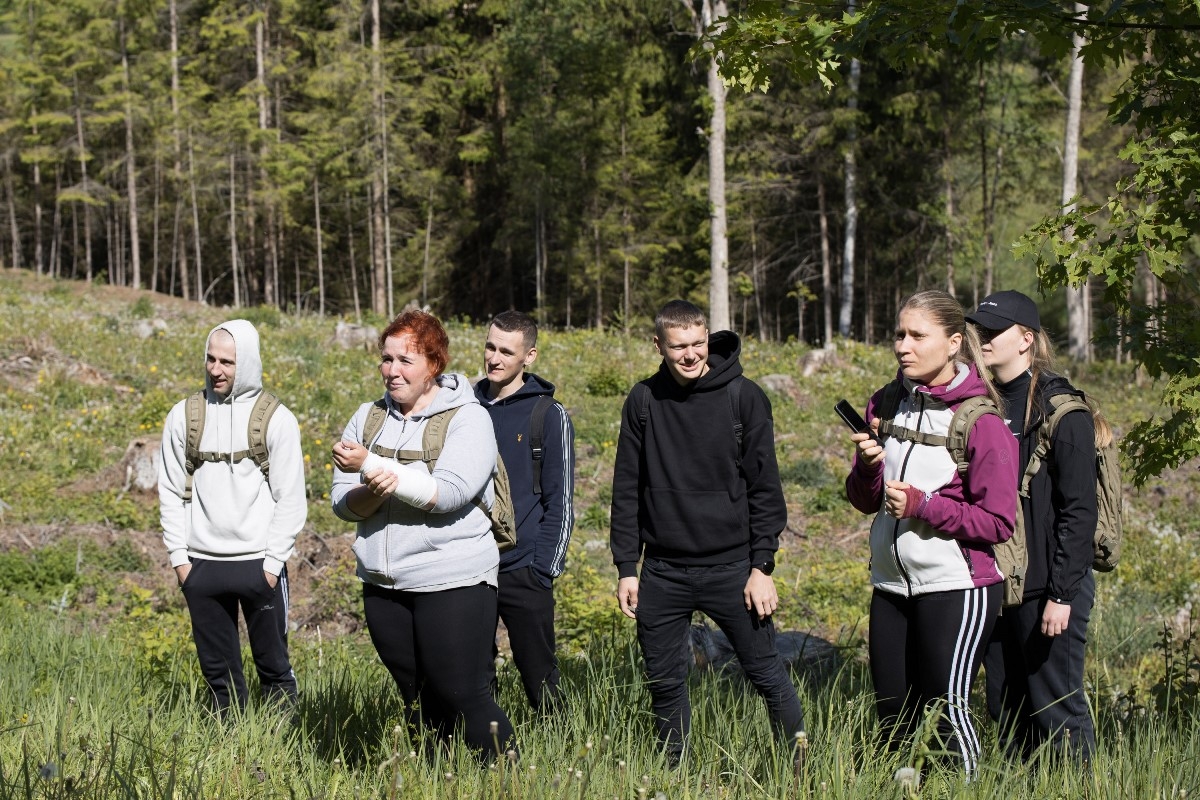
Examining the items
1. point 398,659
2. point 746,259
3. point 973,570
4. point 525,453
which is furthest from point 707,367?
point 746,259

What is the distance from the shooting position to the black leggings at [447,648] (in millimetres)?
3479

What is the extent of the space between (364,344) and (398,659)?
1322 cm

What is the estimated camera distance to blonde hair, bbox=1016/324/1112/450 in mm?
3822

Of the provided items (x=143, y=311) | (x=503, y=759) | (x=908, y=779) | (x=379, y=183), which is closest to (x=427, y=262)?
(x=379, y=183)

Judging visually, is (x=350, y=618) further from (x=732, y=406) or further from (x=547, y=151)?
(x=547, y=151)

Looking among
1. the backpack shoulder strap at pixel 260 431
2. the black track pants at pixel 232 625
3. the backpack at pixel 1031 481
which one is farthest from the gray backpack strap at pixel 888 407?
the black track pants at pixel 232 625

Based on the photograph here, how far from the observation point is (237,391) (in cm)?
448

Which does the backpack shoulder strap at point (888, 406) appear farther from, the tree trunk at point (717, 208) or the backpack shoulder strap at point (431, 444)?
the tree trunk at point (717, 208)

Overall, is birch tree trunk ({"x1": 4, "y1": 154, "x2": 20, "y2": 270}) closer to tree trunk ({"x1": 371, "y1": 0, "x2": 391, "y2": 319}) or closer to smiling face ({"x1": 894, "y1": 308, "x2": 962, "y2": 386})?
tree trunk ({"x1": 371, "y1": 0, "x2": 391, "y2": 319})

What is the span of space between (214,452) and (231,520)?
1.04 ft

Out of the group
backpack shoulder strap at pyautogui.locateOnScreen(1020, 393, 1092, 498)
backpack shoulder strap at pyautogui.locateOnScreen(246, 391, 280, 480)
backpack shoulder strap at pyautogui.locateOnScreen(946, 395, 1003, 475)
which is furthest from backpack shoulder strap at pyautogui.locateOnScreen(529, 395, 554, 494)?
backpack shoulder strap at pyautogui.locateOnScreen(1020, 393, 1092, 498)

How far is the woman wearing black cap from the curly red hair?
2.03 metres

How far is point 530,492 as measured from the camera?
432 centimetres

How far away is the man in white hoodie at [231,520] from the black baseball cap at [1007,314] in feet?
9.39
